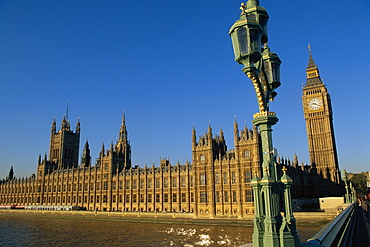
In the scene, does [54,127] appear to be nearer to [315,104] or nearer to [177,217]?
[177,217]

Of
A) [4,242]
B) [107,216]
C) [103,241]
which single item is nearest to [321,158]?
[107,216]

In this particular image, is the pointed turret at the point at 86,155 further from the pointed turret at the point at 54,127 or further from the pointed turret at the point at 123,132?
the pointed turret at the point at 123,132

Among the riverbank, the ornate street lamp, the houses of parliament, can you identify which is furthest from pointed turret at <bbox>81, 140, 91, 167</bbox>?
the ornate street lamp

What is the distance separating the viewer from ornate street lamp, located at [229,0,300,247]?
8.17m

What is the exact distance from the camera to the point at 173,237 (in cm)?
4325

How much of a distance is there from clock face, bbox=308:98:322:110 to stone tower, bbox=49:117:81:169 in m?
101

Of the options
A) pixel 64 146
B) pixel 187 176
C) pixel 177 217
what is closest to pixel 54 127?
pixel 64 146

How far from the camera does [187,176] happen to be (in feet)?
235

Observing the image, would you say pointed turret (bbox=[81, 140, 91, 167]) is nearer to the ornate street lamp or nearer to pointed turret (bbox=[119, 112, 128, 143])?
pointed turret (bbox=[119, 112, 128, 143])

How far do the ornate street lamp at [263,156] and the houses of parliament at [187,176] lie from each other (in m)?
45.9

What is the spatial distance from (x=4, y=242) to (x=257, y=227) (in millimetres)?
49827

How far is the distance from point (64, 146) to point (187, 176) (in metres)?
78.0

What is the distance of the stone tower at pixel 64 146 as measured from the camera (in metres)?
126

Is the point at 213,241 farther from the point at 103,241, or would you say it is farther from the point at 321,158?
the point at 321,158
